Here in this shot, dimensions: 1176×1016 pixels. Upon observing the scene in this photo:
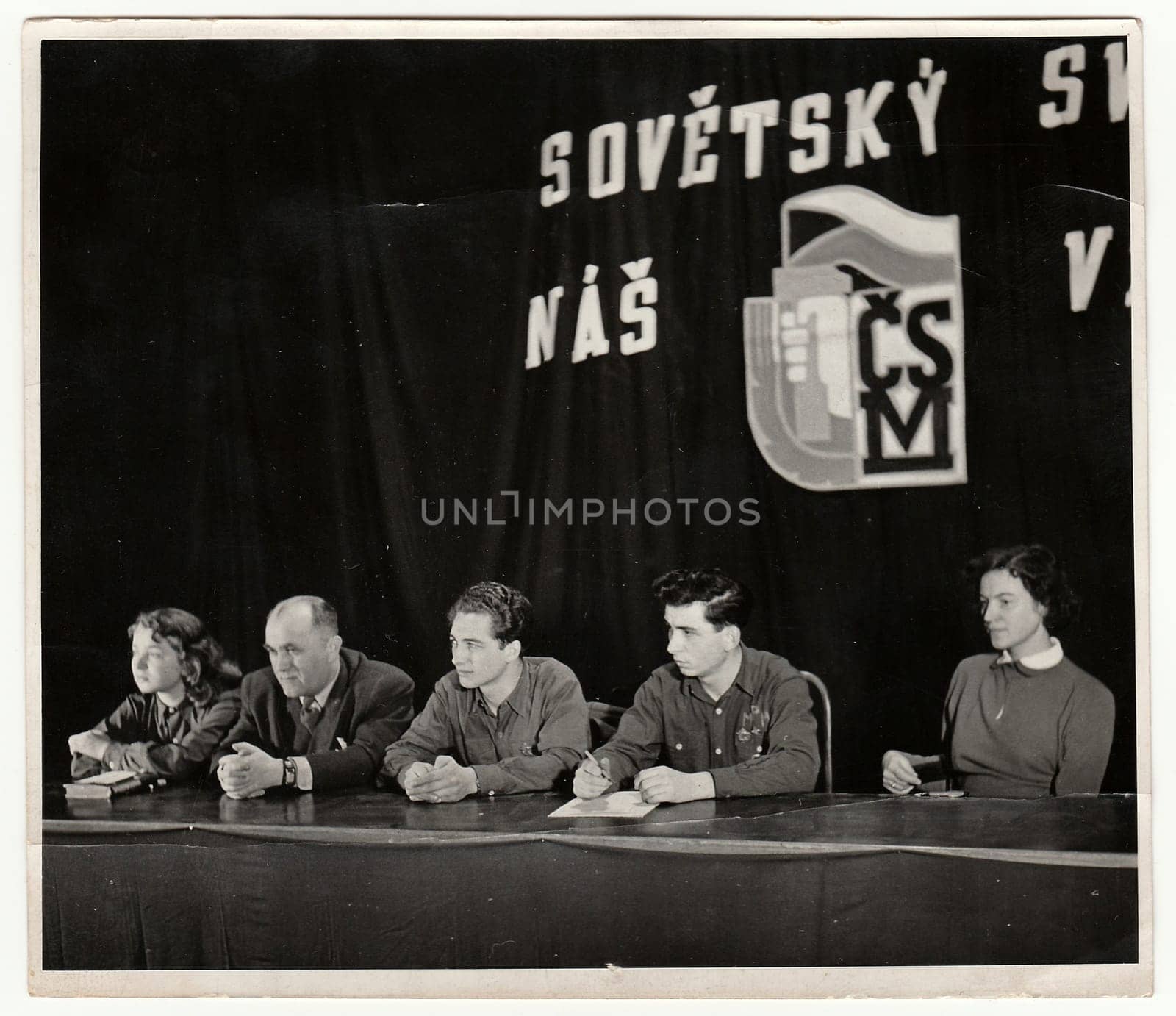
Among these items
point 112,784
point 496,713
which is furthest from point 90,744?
point 496,713

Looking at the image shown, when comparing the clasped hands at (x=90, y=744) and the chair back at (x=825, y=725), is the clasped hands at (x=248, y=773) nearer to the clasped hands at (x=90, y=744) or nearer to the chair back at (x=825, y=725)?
the clasped hands at (x=90, y=744)

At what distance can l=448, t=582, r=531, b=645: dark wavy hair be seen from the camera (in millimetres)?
2518

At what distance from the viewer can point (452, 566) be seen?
2523 mm

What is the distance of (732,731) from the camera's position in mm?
2488

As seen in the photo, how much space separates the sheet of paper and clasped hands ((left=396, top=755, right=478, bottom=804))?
0.19 m

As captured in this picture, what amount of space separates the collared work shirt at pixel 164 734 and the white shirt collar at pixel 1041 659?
66.0 inches

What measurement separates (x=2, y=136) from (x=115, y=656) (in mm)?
1163

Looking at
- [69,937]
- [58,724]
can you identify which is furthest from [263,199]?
[69,937]

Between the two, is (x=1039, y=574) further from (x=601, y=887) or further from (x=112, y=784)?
(x=112, y=784)

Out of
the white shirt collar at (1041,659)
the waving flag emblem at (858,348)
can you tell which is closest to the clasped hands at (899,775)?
the white shirt collar at (1041,659)

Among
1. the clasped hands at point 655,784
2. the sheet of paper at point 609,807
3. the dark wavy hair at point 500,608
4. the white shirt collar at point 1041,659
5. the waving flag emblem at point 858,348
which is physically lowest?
the sheet of paper at point 609,807

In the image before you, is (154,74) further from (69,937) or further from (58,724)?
(69,937)

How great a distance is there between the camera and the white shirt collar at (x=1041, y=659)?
2.49 metres

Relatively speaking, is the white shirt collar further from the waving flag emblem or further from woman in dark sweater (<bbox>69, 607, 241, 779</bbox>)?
woman in dark sweater (<bbox>69, 607, 241, 779</bbox>)
